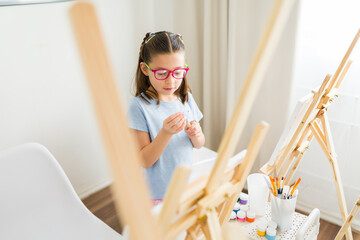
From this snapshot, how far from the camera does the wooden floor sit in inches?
74.0

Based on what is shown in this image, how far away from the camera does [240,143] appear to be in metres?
2.24

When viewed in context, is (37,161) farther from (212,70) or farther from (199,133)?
(212,70)

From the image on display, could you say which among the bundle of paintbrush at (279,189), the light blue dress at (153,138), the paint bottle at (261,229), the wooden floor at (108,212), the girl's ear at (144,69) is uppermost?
the girl's ear at (144,69)

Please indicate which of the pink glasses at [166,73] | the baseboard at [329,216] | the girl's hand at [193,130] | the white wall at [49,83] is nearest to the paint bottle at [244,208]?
the girl's hand at [193,130]

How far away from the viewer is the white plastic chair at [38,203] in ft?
4.09

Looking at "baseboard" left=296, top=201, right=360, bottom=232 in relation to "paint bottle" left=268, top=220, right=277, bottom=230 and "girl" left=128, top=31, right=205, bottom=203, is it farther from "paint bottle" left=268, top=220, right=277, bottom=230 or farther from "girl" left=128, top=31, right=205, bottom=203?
"girl" left=128, top=31, right=205, bottom=203

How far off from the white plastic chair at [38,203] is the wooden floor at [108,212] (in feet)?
Answer: 2.07

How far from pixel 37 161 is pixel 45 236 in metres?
0.29

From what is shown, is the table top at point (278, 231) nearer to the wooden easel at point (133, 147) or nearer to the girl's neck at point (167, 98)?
the girl's neck at point (167, 98)

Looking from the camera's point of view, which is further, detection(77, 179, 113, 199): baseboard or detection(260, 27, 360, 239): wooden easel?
detection(77, 179, 113, 199): baseboard

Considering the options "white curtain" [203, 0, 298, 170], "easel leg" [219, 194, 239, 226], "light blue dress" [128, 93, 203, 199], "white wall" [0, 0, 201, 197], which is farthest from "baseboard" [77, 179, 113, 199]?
"easel leg" [219, 194, 239, 226]

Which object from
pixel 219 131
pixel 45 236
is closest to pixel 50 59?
pixel 45 236

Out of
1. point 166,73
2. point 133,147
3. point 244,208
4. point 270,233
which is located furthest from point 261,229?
point 133,147

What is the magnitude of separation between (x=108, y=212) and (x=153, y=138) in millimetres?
1116
